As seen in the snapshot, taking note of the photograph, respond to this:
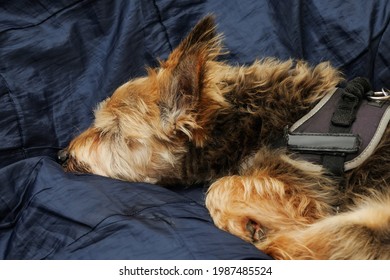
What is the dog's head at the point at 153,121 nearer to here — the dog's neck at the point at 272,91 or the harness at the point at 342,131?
the dog's neck at the point at 272,91

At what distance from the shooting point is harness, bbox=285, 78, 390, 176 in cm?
310

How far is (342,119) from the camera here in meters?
3.13

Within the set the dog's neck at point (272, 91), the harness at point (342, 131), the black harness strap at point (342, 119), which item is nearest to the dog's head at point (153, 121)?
the dog's neck at point (272, 91)

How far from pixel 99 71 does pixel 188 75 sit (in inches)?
40.2

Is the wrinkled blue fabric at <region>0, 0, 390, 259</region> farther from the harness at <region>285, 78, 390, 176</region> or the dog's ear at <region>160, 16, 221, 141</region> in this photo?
the harness at <region>285, 78, 390, 176</region>

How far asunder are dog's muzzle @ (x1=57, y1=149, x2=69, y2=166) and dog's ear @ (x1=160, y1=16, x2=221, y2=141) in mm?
743

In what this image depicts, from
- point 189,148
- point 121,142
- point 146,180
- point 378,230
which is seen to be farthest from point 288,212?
point 121,142

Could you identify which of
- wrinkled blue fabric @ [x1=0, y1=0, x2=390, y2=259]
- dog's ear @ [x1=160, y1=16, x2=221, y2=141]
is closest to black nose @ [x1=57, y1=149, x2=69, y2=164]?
wrinkled blue fabric @ [x1=0, y1=0, x2=390, y2=259]

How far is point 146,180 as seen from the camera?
3732 mm

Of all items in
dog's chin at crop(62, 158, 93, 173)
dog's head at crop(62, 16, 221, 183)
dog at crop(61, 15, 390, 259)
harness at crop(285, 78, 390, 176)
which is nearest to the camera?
dog at crop(61, 15, 390, 259)

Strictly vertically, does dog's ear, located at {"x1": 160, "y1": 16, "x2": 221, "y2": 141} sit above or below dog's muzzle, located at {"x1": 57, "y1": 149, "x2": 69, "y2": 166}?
above

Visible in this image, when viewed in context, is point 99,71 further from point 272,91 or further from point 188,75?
point 272,91

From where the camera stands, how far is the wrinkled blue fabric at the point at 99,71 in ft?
9.87

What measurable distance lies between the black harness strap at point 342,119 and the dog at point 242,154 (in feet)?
0.18
